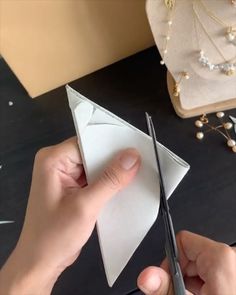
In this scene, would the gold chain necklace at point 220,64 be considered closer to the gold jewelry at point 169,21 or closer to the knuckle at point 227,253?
the gold jewelry at point 169,21

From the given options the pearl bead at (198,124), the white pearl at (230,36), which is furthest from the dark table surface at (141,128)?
the white pearl at (230,36)

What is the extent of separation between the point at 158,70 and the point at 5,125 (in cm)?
22

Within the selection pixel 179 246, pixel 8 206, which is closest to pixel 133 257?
pixel 179 246

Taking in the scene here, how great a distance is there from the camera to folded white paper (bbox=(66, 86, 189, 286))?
1.39 ft

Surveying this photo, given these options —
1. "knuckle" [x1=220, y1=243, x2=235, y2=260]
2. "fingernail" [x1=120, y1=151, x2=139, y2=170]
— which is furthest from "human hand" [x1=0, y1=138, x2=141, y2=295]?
"knuckle" [x1=220, y1=243, x2=235, y2=260]

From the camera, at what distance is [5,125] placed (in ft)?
1.94

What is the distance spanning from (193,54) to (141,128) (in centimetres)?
12

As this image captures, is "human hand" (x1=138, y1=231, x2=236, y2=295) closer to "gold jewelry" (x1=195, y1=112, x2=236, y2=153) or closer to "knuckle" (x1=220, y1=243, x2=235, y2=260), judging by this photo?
"knuckle" (x1=220, y1=243, x2=235, y2=260)

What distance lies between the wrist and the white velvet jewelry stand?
0.25 meters

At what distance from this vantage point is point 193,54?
477 mm

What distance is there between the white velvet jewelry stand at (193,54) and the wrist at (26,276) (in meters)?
0.25

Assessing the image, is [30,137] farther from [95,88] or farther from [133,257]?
[133,257]

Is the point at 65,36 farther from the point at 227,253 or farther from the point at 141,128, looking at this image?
the point at 227,253

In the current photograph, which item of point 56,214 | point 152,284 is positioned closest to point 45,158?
point 56,214
